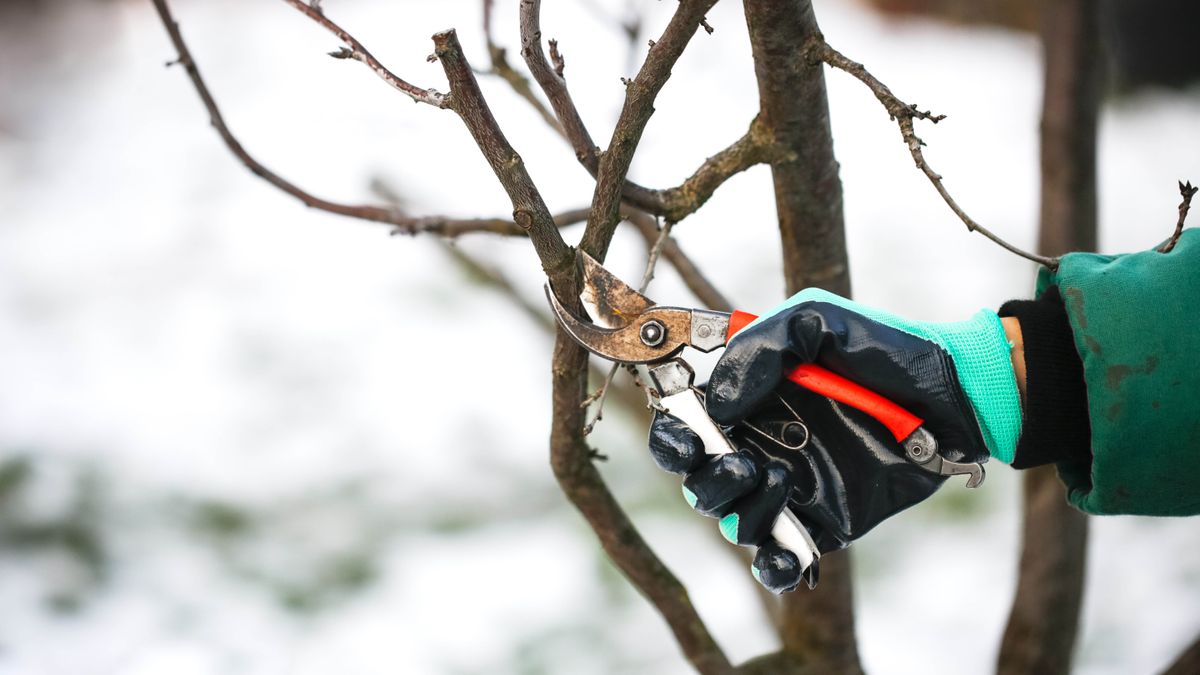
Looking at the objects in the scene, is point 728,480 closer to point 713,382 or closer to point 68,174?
point 713,382

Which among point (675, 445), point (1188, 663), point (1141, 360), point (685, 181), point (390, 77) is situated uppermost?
point (390, 77)

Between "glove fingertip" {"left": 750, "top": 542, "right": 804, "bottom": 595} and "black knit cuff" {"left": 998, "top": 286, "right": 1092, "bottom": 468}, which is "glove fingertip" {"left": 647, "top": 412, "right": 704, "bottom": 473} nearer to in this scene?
"glove fingertip" {"left": 750, "top": 542, "right": 804, "bottom": 595}

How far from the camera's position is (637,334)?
92 cm

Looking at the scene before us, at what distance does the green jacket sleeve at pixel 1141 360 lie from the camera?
0.85m

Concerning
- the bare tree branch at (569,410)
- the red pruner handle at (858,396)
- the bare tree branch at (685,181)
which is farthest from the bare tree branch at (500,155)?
the red pruner handle at (858,396)

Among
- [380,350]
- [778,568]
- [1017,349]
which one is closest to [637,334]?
[778,568]

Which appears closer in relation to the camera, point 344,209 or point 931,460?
point 931,460

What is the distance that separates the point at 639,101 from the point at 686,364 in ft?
0.81

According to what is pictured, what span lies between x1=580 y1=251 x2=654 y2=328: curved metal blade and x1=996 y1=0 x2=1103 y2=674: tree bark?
748mm

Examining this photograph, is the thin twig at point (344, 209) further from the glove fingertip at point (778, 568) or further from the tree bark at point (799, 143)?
the glove fingertip at point (778, 568)

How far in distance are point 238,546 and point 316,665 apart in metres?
0.47

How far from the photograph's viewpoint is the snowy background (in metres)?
2.24

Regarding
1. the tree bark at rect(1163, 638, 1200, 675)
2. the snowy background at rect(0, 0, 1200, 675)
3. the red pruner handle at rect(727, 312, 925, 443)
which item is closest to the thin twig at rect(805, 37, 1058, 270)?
the red pruner handle at rect(727, 312, 925, 443)

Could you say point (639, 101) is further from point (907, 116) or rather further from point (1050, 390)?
point (1050, 390)
